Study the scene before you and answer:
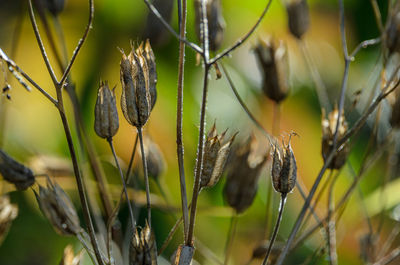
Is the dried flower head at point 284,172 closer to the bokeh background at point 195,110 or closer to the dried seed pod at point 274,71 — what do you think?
the dried seed pod at point 274,71

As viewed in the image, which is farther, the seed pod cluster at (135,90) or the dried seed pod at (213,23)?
the dried seed pod at (213,23)

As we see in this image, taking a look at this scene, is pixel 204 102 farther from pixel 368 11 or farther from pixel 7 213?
pixel 368 11

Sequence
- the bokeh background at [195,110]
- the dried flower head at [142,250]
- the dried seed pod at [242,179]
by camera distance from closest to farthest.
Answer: the dried flower head at [142,250], the dried seed pod at [242,179], the bokeh background at [195,110]

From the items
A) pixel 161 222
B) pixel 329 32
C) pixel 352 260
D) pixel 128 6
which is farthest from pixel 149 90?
pixel 329 32

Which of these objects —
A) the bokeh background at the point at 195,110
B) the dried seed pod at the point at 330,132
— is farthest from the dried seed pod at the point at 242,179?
the bokeh background at the point at 195,110

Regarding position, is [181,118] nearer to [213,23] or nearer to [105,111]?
[105,111]
